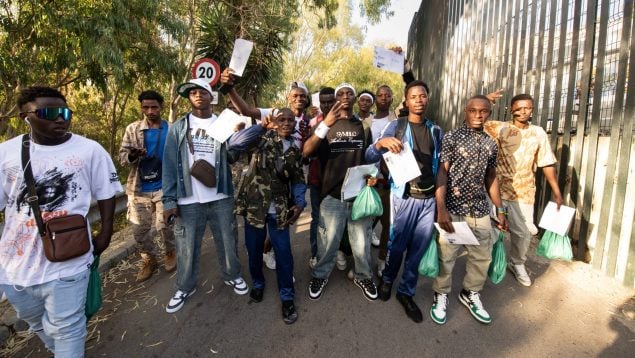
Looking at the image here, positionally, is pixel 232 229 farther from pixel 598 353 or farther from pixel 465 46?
pixel 465 46

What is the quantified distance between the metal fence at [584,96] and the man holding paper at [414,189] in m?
2.21

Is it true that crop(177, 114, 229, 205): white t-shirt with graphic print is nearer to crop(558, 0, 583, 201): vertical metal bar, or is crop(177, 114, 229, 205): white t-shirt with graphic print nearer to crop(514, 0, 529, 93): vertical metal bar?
crop(558, 0, 583, 201): vertical metal bar

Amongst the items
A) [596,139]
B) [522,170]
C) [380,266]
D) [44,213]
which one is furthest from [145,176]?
[596,139]

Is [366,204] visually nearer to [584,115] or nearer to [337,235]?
[337,235]

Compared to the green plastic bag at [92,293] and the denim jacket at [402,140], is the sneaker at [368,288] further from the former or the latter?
the green plastic bag at [92,293]

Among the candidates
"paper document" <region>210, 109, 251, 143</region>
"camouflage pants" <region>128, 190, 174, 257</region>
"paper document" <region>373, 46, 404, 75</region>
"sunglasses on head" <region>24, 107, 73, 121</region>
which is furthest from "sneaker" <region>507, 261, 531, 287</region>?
"sunglasses on head" <region>24, 107, 73, 121</region>

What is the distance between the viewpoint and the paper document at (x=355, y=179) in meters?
2.96

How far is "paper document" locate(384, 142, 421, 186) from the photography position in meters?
2.66

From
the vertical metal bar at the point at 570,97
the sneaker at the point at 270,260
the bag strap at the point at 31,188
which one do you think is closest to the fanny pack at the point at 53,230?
the bag strap at the point at 31,188

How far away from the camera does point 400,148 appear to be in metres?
2.65

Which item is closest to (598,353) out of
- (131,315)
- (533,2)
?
(131,315)

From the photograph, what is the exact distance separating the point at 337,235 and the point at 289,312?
0.86 metres

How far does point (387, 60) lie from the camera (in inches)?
151

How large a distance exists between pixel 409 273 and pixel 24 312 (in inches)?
116
